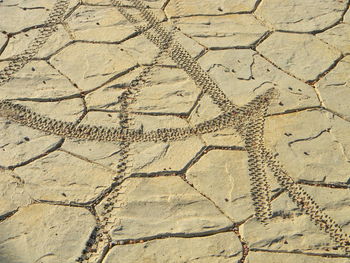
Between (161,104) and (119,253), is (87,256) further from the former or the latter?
(161,104)

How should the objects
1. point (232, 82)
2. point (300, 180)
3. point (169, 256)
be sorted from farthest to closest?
point (232, 82)
point (300, 180)
point (169, 256)

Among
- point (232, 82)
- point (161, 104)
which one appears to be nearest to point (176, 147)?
point (161, 104)

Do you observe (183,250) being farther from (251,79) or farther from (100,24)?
(100,24)

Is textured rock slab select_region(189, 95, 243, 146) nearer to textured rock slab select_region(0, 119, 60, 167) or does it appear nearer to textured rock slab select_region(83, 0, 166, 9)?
textured rock slab select_region(0, 119, 60, 167)

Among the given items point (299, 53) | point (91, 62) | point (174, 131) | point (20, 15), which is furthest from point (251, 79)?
point (20, 15)

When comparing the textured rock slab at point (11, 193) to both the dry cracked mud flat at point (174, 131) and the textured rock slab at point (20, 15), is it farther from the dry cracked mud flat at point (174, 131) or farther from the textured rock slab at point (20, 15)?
the textured rock slab at point (20, 15)

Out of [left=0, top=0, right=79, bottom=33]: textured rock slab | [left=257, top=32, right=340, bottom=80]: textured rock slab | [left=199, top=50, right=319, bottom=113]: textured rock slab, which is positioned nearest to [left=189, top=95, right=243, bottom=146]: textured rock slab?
[left=199, top=50, right=319, bottom=113]: textured rock slab

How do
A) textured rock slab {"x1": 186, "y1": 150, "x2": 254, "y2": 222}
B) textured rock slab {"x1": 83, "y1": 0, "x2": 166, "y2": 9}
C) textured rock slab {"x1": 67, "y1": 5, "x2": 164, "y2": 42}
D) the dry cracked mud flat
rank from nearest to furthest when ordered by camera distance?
1. the dry cracked mud flat
2. textured rock slab {"x1": 186, "y1": 150, "x2": 254, "y2": 222}
3. textured rock slab {"x1": 67, "y1": 5, "x2": 164, "y2": 42}
4. textured rock slab {"x1": 83, "y1": 0, "x2": 166, "y2": 9}
